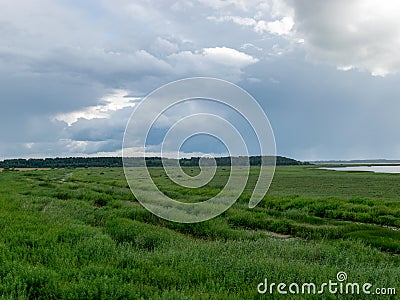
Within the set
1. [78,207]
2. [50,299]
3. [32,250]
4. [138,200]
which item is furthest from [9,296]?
[138,200]

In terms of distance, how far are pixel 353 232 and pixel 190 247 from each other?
8322 millimetres

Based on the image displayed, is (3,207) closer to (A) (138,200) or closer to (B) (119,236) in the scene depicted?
(B) (119,236)

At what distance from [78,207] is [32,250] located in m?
11.6

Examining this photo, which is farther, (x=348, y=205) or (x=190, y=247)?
(x=348, y=205)

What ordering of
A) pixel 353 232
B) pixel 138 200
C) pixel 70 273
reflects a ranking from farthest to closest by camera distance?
pixel 138 200, pixel 353 232, pixel 70 273

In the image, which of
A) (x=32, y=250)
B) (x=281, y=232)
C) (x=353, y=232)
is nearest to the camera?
(x=32, y=250)

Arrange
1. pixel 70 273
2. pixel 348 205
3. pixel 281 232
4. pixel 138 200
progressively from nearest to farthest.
A: pixel 70 273, pixel 281 232, pixel 348 205, pixel 138 200

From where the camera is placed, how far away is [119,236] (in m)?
13.1

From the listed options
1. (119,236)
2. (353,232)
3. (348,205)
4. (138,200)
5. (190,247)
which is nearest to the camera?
(190,247)

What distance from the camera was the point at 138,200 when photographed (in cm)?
2684

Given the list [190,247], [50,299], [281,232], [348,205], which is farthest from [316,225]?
[50,299]

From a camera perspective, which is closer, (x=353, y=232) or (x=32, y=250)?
(x=32, y=250)

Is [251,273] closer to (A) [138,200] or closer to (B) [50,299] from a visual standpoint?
(B) [50,299]

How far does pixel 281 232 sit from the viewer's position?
56.9ft
